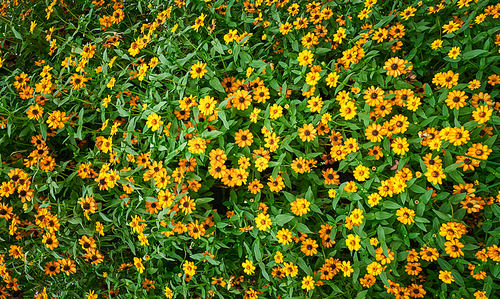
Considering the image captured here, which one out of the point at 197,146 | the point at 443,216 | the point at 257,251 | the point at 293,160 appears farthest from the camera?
the point at 293,160

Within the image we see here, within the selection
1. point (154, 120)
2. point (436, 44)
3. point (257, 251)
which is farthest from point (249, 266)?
point (436, 44)

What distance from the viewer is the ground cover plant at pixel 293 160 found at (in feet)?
4.95

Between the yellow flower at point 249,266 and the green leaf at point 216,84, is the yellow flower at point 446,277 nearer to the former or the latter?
the yellow flower at point 249,266

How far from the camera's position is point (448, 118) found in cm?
155

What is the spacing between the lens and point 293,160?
70.2 inches

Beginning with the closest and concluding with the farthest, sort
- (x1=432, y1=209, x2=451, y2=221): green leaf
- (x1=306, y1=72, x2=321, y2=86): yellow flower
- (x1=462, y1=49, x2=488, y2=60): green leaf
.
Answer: (x1=432, y1=209, x2=451, y2=221): green leaf < (x1=462, y1=49, x2=488, y2=60): green leaf < (x1=306, y1=72, x2=321, y2=86): yellow flower

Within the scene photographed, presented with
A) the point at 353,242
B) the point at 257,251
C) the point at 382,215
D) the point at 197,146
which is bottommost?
the point at 257,251

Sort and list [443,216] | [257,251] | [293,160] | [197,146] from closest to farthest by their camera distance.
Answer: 1. [443,216]
2. [197,146]
3. [257,251]
4. [293,160]

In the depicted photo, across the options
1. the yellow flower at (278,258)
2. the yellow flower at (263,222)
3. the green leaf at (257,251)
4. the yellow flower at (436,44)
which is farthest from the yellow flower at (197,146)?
the yellow flower at (436,44)

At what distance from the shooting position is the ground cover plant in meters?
1.51

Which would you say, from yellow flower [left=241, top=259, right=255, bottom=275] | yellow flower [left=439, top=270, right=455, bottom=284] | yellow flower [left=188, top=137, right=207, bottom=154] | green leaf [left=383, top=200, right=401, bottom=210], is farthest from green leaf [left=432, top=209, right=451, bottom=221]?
yellow flower [left=188, top=137, right=207, bottom=154]

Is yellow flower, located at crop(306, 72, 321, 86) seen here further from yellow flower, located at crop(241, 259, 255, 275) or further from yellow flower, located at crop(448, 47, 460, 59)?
yellow flower, located at crop(241, 259, 255, 275)

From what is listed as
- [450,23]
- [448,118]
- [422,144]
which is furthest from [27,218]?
[450,23]

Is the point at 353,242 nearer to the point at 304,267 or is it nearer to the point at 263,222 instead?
the point at 304,267
